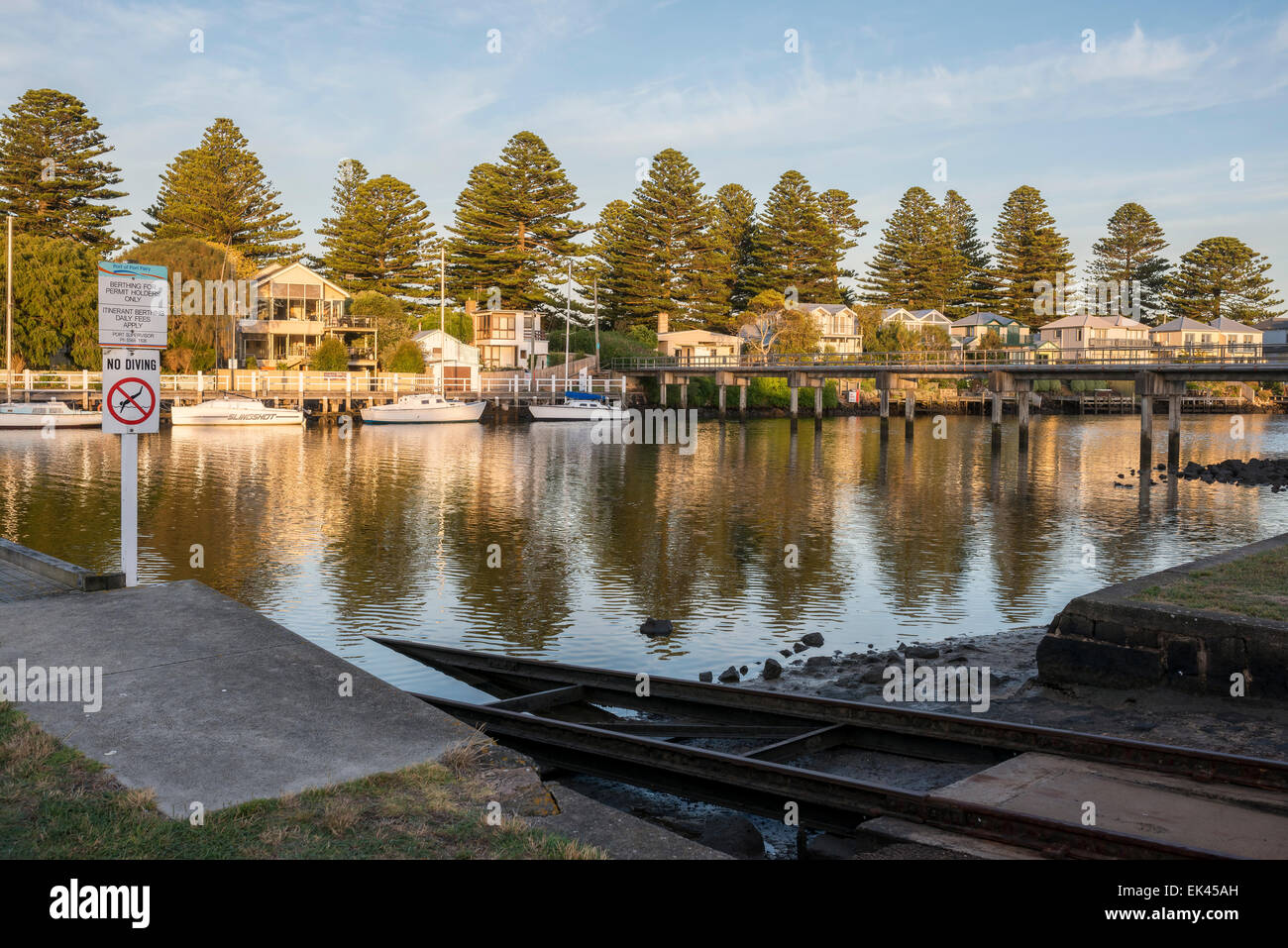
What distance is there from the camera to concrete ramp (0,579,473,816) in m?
6.31

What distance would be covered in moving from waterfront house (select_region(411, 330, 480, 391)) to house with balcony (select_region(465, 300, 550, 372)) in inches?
287

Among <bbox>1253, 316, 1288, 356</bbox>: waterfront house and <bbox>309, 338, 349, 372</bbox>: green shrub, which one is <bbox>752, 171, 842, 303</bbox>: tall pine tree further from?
<bbox>309, 338, 349, 372</bbox>: green shrub

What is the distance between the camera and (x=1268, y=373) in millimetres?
46000

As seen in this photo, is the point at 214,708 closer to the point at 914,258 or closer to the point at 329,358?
the point at 329,358

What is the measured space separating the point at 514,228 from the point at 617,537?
80.4 m

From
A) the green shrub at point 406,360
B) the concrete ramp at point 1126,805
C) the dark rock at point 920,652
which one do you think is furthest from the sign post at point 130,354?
the green shrub at point 406,360

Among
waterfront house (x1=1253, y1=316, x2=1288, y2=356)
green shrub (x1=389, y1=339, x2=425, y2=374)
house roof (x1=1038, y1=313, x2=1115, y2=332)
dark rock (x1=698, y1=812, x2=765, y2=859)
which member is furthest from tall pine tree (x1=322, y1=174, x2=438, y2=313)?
dark rock (x1=698, y1=812, x2=765, y2=859)

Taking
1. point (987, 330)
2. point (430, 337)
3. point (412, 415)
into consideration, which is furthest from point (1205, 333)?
point (412, 415)

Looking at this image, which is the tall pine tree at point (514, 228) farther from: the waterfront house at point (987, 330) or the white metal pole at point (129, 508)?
the white metal pole at point (129, 508)

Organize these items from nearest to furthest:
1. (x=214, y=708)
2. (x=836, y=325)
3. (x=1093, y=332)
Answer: (x=214, y=708), (x=836, y=325), (x=1093, y=332)

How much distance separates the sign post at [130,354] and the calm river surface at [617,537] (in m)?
3.59

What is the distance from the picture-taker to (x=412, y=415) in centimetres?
6644

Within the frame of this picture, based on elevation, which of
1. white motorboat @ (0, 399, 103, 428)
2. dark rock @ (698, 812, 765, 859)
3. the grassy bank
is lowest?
dark rock @ (698, 812, 765, 859)
